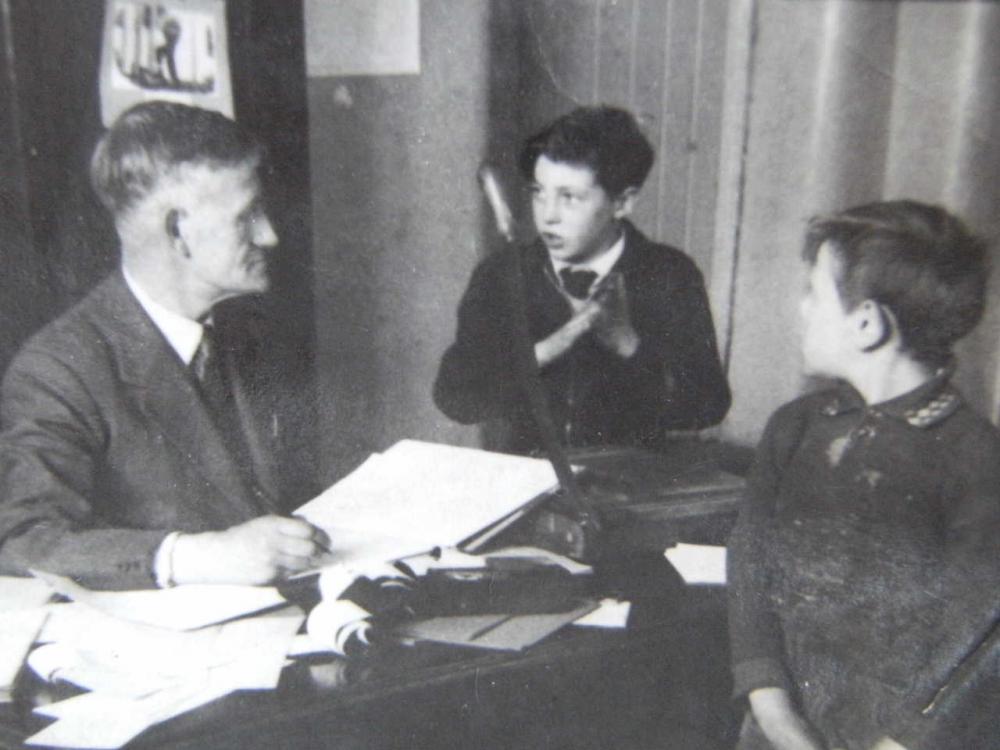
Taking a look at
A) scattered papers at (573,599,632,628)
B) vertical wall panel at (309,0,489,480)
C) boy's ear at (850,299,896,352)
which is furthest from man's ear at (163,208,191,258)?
boy's ear at (850,299,896,352)

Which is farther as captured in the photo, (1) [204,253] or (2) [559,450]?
(2) [559,450]

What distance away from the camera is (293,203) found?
0.86m

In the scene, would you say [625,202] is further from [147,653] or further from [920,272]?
[147,653]

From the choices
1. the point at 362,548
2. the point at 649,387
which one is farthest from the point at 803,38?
the point at 362,548

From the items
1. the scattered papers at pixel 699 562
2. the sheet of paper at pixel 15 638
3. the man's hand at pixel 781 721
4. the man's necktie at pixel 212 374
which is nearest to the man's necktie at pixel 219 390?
the man's necktie at pixel 212 374

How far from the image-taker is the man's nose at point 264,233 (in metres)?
0.85

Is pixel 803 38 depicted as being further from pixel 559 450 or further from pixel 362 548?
pixel 362 548

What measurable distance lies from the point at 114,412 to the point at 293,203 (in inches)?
9.7

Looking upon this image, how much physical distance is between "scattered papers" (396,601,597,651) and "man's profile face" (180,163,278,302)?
350 millimetres

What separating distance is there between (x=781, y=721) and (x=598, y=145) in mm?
595

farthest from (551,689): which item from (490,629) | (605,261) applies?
(605,261)

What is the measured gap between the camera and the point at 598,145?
924 mm

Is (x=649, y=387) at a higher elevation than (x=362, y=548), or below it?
higher

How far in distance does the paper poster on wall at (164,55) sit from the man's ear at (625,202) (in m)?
0.39
